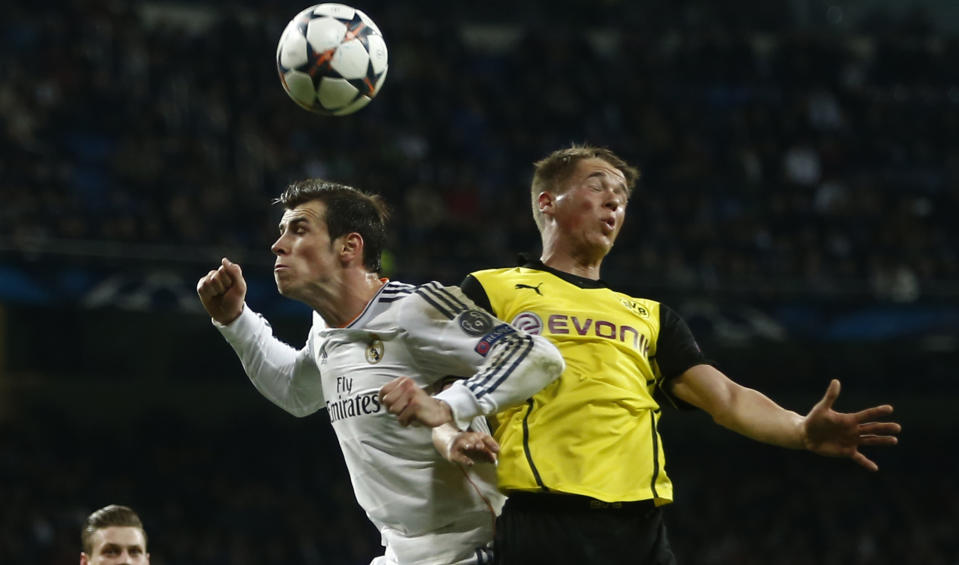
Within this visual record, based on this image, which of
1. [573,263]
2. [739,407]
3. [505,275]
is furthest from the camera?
[573,263]

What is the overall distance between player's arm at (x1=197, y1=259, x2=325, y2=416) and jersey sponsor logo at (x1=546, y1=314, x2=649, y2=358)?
1.02 m

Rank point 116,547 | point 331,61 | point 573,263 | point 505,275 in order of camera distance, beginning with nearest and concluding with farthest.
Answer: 1. point 505,275
2. point 573,263
3. point 331,61
4. point 116,547

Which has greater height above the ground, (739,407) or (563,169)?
(563,169)

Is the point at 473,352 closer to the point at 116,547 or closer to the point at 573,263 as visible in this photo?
the point at 573,263

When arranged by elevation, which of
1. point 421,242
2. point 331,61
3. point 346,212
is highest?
point 421,242

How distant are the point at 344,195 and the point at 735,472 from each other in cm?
1450

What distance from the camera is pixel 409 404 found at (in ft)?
11.4

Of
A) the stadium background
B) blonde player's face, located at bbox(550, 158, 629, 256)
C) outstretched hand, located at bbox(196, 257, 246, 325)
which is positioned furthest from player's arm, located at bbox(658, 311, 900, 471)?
the stadium background

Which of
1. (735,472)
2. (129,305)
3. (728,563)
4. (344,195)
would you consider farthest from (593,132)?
(344,195)

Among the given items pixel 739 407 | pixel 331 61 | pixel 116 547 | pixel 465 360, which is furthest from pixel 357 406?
pixel 116 547

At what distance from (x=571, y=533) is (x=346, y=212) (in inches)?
56.2

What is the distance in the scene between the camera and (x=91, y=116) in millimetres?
15133

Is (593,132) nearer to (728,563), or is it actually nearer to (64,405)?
(728,563)

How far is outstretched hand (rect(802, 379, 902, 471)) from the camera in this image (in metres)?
3.95
